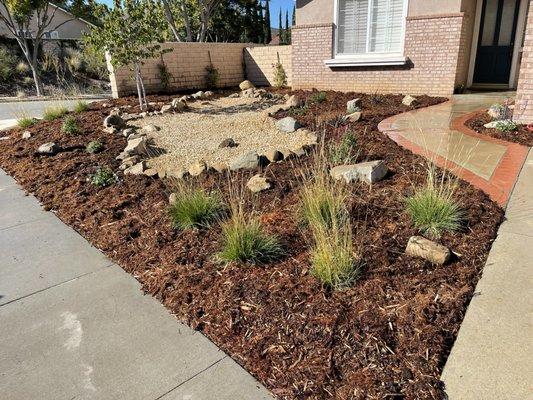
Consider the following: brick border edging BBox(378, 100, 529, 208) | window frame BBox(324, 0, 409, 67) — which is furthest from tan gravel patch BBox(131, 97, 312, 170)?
window frame BBox(324, 0, 409, 67)

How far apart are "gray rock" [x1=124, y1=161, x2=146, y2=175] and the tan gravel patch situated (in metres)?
0.27

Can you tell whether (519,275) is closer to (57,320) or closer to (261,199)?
(261,199)

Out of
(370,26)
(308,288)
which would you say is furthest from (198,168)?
(370,26)

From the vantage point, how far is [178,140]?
6.81 meters

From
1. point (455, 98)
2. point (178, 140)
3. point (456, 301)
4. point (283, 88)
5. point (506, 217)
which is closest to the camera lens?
point (456, 301)

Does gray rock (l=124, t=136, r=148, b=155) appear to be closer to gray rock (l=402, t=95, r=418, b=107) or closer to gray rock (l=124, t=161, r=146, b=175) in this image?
gray rock (l=124, t=161, r=146, b=175)

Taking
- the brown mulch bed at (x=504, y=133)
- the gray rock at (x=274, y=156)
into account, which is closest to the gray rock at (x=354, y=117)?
the brown mulch bed at (x=504, y=133)

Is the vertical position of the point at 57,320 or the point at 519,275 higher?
the point at 519,275

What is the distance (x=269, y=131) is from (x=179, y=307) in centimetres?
478

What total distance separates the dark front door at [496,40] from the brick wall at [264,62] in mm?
5887

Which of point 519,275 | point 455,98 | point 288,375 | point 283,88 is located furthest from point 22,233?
point 283,88

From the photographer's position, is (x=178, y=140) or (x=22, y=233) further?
(x=178, y=140)

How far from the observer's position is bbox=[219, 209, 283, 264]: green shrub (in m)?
2.99

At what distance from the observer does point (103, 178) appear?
4812 millimetres
